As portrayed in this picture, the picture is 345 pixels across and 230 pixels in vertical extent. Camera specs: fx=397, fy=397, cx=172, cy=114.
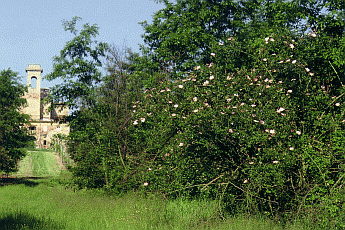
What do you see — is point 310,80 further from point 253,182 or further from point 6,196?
point 6,196

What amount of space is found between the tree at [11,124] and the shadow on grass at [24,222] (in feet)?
37.4

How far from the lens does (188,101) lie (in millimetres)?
10539

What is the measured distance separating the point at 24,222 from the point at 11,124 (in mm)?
13795

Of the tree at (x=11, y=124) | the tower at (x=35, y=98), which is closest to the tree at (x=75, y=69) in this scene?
the tree at (x=11, y=124)

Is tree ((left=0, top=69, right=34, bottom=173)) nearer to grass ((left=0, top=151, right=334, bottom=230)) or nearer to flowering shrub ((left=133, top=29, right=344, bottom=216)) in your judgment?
grass ((left=0, top=151, right=334, bottom=230))

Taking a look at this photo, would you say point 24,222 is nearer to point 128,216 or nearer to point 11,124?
point 128,216

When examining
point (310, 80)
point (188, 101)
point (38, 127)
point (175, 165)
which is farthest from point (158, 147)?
point (38, 127)

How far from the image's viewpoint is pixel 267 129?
29.0 feet

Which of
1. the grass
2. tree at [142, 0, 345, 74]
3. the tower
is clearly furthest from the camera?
the tower

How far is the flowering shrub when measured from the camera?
873 cm

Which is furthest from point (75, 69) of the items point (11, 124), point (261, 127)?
point (261, 127)

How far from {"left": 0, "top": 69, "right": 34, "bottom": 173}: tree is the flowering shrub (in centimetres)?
1426

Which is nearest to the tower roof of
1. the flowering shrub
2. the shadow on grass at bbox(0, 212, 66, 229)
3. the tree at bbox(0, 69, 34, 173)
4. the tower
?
the tower

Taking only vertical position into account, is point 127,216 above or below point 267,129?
below
